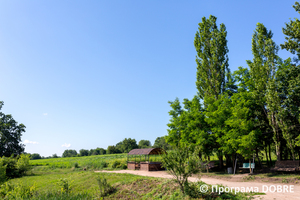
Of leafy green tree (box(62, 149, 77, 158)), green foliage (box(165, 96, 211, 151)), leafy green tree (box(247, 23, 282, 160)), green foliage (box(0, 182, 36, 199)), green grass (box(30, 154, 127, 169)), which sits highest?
leafy green tree (box(247, 23, 282, 160))

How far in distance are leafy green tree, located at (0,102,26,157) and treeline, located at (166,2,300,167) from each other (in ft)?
118

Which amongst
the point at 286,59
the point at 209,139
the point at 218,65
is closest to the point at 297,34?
the point at 286,59

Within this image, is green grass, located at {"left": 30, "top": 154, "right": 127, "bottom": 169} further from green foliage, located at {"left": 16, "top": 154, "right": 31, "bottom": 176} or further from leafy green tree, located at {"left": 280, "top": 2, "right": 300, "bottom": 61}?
leafy green tree, located at {"left": 280, "top": 2, "right": 300, "bottom": 61}

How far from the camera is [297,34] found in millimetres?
15070

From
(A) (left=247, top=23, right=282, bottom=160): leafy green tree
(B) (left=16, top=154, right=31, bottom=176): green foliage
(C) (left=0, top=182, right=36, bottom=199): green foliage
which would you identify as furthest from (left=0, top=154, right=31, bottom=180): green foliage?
(A) (left=247, top=23, right=282, bottom=160): leafy green tree

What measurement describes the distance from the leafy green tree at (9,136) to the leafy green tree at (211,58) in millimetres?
40213

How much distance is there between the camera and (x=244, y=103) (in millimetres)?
19906

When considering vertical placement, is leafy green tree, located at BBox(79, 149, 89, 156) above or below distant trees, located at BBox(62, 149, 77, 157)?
above

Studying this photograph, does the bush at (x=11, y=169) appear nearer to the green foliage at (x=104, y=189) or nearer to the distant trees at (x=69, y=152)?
the green foliage at (x=104, y=189)

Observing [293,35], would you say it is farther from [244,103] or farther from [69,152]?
[69,152]

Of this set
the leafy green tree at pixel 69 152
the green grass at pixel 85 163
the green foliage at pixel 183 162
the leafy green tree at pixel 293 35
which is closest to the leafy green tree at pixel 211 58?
the leafy green tree at pixel 293 35

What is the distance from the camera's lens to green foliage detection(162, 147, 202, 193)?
998 centimetres

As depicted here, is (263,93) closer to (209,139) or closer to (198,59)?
(209,139)

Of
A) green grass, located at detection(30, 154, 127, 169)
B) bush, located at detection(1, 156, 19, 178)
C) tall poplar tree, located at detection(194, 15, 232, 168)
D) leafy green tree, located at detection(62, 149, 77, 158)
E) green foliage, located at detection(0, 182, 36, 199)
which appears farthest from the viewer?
leafy green tree, located at detection(62, 149, 77, 158)
